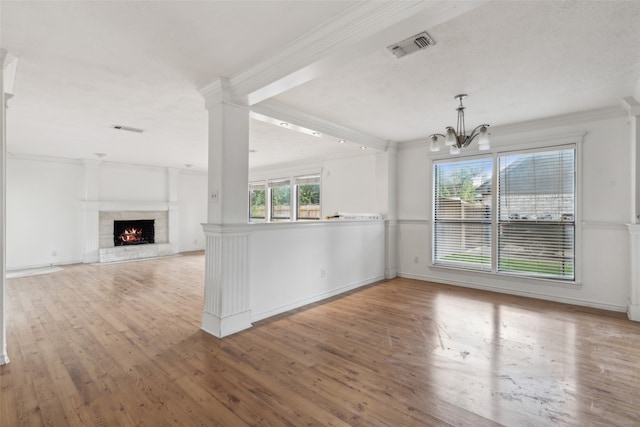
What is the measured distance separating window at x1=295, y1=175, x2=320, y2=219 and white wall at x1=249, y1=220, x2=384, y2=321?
2.55 m

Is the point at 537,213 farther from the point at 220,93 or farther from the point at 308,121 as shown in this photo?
the point at 220,93

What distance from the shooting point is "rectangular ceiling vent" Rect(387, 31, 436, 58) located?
7.48 ft

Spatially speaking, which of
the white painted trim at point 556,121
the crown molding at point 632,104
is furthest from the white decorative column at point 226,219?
the crown molding at point 632,104

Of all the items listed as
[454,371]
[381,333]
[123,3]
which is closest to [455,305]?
[381,333]

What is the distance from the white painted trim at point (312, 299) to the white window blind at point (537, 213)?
7.07ft

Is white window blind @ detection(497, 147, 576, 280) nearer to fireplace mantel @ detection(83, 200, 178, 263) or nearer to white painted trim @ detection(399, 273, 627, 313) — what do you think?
white painted trim @ detection(399, 273, 627, 313)

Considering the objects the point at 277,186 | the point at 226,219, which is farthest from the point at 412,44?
the point at 277,186

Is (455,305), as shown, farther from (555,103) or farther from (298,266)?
(555,103)

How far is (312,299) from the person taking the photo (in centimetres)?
432

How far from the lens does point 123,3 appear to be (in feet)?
6.35

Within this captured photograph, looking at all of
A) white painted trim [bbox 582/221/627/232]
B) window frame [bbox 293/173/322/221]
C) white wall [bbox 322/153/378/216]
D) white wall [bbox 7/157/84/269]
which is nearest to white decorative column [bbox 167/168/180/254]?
white wall [bbox 7/157/84/269]

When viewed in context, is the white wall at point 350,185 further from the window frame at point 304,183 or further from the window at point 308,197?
the window at point 308,197

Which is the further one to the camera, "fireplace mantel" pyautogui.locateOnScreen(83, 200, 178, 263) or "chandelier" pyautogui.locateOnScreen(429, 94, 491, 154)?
"fireplace mantel" pyautogui.locateOnScreen(83, 200, 178, 263)

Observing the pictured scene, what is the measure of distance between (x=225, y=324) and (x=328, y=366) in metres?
1.22
